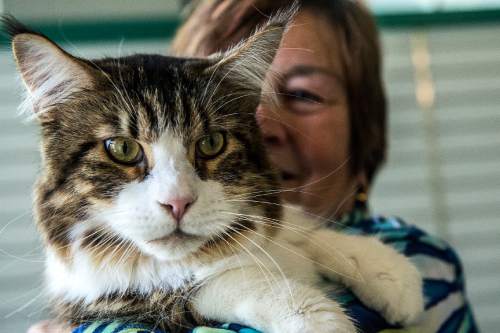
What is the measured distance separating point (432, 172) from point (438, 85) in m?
0.51

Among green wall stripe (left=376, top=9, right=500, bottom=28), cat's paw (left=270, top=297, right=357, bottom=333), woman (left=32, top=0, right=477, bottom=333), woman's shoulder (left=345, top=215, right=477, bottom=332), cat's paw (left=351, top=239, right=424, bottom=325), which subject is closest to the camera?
cat's paw (left=270, top=297, right=357, bottom=333)

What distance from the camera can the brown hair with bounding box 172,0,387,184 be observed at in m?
1.49

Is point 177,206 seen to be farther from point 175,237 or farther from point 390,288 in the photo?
point 390,288

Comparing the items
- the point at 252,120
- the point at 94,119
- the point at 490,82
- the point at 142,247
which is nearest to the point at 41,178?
the point at 94,119

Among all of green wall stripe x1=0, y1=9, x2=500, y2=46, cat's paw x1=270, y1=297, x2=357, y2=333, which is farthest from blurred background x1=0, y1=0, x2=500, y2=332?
cat's paw x1=270, y1=297, x2=357, y2=333

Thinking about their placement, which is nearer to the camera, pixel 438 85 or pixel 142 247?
pixel 142 247

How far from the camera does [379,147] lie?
175 cm

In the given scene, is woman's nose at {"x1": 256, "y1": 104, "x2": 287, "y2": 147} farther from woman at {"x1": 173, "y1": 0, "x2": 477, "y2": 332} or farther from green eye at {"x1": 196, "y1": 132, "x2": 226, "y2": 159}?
green eye at {"x1": 196, "y1": 132, "x2": 226, "y2": 159}

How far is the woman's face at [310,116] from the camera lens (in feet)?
4.69

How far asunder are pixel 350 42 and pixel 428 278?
731 millimetres

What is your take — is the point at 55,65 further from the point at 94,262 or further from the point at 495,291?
the point at 495,291

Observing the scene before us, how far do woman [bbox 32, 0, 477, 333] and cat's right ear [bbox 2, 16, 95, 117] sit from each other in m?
0.46

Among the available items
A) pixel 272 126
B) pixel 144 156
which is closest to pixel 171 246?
pixel 144 156

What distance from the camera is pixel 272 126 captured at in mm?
1433
